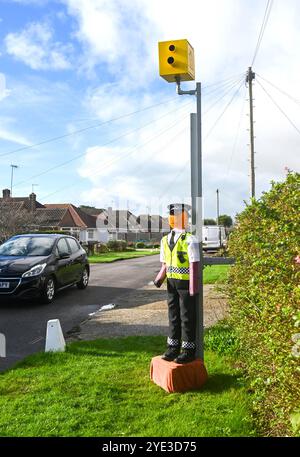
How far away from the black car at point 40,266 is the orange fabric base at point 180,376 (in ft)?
19.1

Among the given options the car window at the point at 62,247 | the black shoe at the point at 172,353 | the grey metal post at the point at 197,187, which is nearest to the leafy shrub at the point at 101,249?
the car window at the point at 62,247

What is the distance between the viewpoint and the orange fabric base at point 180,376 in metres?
4.46

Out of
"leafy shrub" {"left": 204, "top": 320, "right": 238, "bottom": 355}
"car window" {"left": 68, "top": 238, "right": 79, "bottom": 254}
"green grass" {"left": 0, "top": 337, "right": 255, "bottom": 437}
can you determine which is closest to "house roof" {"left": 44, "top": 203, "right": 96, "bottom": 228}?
"car window" {"left": 68, "top": 238, "right": 79, "bottom": 254}

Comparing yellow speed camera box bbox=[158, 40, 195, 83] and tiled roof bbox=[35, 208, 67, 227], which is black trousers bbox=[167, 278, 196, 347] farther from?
tiled roof bbox=[35, 208, 67, 227]

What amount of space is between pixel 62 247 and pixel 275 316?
356 inches

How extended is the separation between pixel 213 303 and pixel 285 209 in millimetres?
5725

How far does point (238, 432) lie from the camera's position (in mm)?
3555

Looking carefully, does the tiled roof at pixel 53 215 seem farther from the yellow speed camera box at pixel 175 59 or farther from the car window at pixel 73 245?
the yellow speed camera box at pixel 175 59

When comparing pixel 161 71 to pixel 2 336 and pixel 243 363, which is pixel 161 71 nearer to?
pixel 243 363

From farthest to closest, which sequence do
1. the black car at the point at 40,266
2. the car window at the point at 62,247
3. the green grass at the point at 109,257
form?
the green grass at the point at 109,257, the car window at the point at 62,247, the black car at the point at 40,266

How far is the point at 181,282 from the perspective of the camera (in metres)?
4.80

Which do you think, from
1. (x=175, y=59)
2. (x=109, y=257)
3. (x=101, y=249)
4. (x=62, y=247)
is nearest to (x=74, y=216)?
(x=101, y=249)

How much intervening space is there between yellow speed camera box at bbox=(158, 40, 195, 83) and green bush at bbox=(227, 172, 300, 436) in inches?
63.1

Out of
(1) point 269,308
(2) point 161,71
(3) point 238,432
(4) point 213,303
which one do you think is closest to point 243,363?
(3) point 238,432
